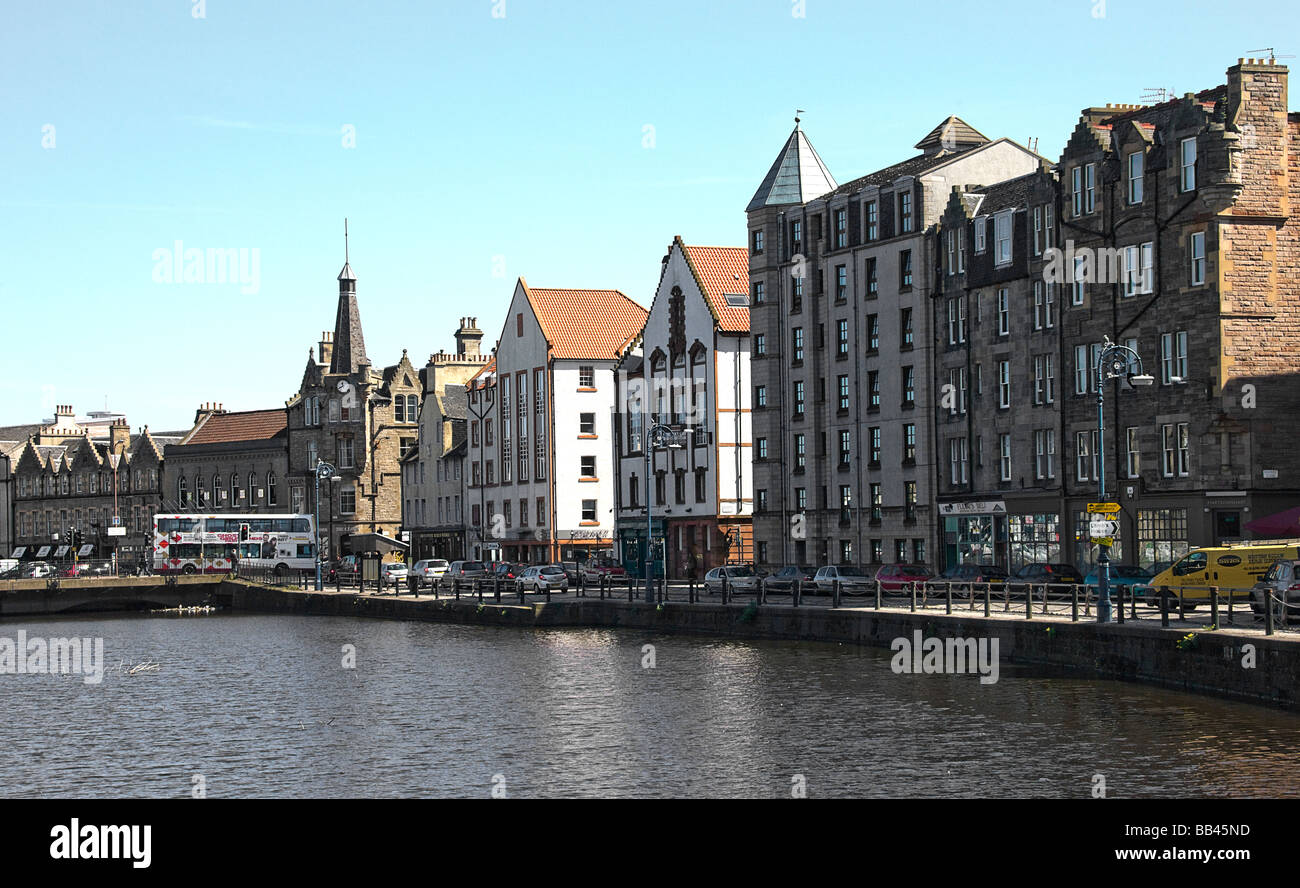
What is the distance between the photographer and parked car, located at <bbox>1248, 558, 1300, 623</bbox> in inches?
1681

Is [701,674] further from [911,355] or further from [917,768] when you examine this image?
[911,355]

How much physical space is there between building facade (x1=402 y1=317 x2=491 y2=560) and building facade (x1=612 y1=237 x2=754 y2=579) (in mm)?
27734

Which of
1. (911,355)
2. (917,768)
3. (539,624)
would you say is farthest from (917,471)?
(917,768)

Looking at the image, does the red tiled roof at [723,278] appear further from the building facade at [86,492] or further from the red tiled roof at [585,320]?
the building facade at [86,492]

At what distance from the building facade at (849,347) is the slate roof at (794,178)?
3.5 inches

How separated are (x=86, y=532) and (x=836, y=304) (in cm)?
10331

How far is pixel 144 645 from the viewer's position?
7169cm

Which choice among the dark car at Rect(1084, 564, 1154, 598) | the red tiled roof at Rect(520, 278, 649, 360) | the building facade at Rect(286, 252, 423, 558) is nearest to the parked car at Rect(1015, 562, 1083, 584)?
the dark car at Rect(1084, 564, 1154, 598)

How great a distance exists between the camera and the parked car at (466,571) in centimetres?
9425

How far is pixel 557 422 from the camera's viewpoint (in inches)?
4321

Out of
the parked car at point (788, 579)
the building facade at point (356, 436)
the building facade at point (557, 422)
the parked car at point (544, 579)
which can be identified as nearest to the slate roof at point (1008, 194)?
the parked car at point (788, 579)

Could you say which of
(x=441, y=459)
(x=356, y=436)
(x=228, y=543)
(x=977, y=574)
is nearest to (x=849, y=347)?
(x=977, y=574)
